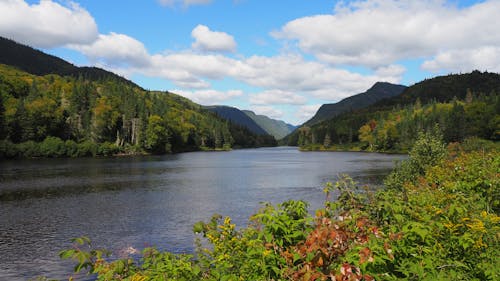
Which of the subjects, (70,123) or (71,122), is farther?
(71,122)

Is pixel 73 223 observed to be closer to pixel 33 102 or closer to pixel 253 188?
pixel 253 188

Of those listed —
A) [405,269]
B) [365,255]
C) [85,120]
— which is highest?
[85,120]

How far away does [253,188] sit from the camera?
58031mm

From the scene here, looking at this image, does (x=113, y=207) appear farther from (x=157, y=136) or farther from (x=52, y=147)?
(x=157, y=136)

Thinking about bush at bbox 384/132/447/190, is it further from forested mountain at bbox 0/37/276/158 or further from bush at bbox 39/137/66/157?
bush at bbox 39/137/66/157

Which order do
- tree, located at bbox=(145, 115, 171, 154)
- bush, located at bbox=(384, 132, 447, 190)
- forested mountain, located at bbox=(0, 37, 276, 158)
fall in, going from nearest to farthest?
bush, located at bbox=(384, 132, 447, 190) → forested mountain, located at bbox=(0, 37, 276, 158) → tree, located at bbox=(145, 115, 171, 154)

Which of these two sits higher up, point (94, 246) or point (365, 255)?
point (365, 255)

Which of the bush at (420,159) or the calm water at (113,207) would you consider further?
the bush at (420,159)

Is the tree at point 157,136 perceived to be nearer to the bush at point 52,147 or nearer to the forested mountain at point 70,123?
the forested mountain at point 70,123

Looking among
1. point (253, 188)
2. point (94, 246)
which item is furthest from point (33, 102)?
point (94, 246)

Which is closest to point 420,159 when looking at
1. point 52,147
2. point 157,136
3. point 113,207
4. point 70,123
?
point 113,207

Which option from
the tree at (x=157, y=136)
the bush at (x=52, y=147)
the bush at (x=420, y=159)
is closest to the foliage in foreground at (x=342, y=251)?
the bush at (x=420, y=159)

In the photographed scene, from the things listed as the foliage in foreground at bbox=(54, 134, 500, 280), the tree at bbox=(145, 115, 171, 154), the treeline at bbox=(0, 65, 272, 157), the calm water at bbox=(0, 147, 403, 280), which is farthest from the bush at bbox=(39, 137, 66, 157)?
the foliage in foreground at bbox=(54, 134, 500, 280)

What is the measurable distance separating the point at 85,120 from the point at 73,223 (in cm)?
12807
